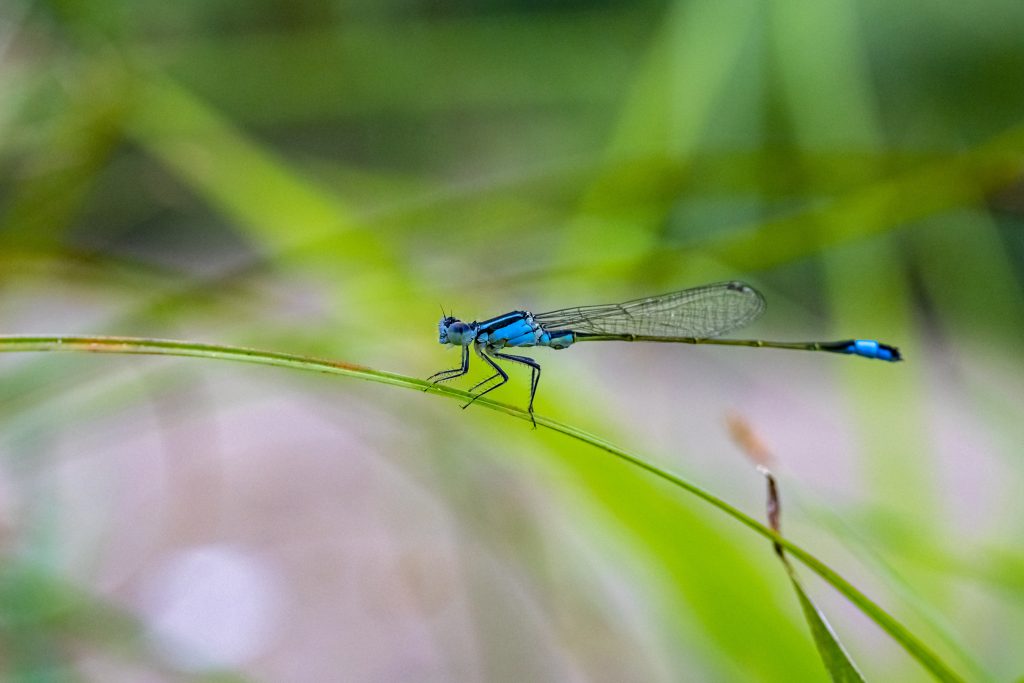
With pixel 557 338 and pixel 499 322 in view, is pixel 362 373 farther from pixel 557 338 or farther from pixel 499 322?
pixel 557 338

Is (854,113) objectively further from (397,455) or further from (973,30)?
(397,455)

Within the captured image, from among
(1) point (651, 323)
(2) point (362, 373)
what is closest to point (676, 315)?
(1) point (651, 323)

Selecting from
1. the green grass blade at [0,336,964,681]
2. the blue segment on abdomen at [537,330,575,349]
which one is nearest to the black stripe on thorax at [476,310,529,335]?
the blue segment on abdomen at [537,330,575,349]

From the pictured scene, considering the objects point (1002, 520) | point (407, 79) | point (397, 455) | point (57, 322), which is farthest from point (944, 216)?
point (57, 322)

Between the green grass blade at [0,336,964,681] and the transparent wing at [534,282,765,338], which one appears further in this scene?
the transparent wing at [534,282,765,338]

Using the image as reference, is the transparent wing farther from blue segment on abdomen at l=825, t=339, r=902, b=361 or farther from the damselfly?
blue segment on abdomen at l=825, t=339, r=902, b=361

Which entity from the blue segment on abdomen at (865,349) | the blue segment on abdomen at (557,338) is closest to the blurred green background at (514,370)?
the blue segment on abdomen at (557,338)
